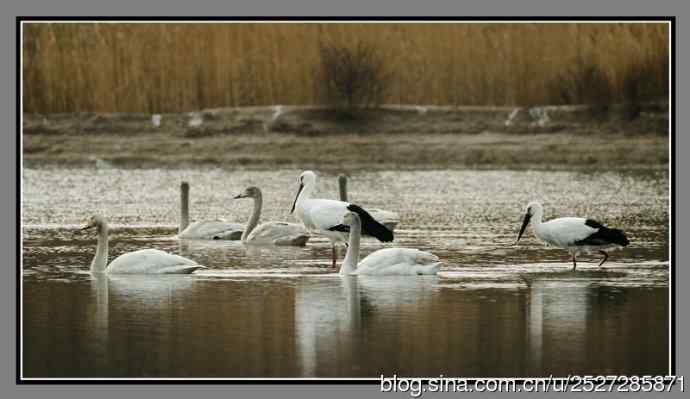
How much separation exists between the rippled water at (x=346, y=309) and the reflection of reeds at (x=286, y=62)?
250 centimetres

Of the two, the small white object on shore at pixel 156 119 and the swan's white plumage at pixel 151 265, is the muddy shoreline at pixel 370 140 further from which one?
the swan's white plumage at pixel 151 265

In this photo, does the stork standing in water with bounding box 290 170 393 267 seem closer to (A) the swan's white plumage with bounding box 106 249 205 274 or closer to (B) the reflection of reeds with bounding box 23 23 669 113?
(A) the swan's white plumage with bounding box 106 249 205 274

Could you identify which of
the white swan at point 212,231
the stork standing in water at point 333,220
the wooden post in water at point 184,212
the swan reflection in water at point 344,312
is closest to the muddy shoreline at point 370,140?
the wooden post in water at point 184,212

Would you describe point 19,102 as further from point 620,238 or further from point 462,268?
point 620,238

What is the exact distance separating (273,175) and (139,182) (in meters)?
3.27

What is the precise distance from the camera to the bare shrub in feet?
77.7

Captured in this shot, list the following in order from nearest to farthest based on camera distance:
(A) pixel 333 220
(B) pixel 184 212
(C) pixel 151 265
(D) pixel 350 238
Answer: (C) pixel 151 265 → (D) pixel 350 238 → (A) pixel 333 220 → (B) pixel 184 212

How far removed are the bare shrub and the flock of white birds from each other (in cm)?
625

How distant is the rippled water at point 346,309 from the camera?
10.1 m

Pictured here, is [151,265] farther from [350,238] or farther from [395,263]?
[395,263]

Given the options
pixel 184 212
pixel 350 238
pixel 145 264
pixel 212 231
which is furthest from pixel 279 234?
pixel 145 264

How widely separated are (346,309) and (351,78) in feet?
49.0

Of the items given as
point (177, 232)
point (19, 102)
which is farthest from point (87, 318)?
point (177, 232)

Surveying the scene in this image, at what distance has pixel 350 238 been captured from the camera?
1420 cm
